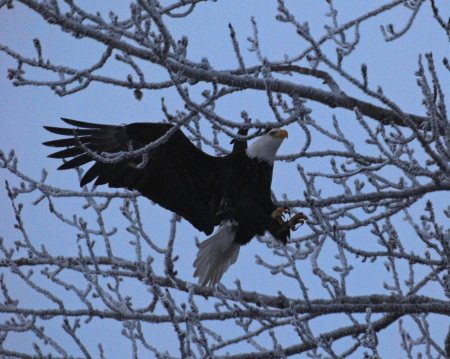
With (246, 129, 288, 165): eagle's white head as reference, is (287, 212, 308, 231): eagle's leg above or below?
below

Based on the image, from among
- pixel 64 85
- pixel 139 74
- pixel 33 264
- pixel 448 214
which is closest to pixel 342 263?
pixel 448 214

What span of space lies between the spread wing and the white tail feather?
0.12 m

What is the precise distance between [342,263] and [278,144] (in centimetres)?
225

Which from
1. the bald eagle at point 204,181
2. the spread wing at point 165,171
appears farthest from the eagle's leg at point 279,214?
the spread wing at point 165,171

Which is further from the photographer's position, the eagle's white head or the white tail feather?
the white tail feather

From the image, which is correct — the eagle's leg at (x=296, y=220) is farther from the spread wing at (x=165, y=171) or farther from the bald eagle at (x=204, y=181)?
the spread wing at (x=165, y=171)

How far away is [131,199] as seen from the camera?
4.88m

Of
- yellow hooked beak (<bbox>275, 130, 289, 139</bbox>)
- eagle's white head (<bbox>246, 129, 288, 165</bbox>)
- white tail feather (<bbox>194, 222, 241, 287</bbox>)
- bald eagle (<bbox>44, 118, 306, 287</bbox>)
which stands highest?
yellow hooked beak (<bbox>275, 130, 289, 139</bbox>)

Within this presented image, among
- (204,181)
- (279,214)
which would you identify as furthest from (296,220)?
(204,181)

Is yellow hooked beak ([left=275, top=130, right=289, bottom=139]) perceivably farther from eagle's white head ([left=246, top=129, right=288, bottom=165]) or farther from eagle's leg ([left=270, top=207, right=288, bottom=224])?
eagle's leg ([left=270, top=207, right=288, bottom=224])

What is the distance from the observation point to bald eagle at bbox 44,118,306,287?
5473mm

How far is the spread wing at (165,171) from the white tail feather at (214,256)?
0.12 m

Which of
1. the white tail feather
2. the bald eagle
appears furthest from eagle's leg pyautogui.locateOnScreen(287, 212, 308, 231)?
the white tail feather

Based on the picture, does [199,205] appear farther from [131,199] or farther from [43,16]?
[43,16]
